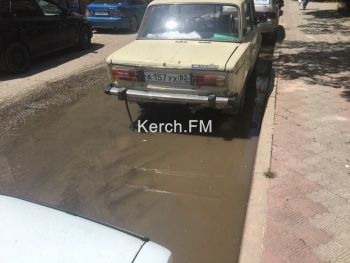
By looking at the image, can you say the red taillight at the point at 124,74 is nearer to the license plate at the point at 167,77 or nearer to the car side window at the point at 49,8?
the license plate at the point at 167,77

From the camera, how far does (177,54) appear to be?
437 cm

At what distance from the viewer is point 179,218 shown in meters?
3.26

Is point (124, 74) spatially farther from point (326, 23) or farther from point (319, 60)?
point (326, 23)

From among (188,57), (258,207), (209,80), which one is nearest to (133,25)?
(188,57)

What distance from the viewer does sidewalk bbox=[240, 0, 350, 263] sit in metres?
2.72

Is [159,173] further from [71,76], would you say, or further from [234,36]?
[71,76]

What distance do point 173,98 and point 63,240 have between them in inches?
112

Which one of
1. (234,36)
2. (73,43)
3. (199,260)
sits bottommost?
(199,260)

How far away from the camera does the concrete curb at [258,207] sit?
2.70m

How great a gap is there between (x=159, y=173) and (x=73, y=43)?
7001mm

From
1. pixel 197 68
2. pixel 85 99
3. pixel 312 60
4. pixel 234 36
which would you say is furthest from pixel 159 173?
pixel 312 60

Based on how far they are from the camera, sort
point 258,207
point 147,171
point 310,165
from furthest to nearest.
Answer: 1. point 147,171
2. point 310,165
3. point 258,207

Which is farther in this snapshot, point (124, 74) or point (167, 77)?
point (124, 74)

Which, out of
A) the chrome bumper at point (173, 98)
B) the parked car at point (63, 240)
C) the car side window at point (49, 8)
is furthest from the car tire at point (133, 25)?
the parked car at point (63, 240)
